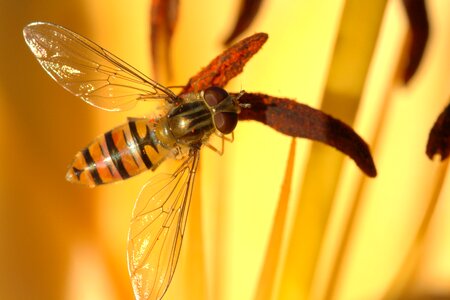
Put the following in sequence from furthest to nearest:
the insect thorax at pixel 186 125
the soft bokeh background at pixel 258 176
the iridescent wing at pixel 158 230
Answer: the insect thorax at pixel 186 125 → the soft bokeh background at pixel 258 176 → the iridescent wing at pixel 158 230

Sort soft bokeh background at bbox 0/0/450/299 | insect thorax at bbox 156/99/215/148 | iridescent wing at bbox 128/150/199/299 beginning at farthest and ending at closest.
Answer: insect thorax at bbox 156/99/215/148, soft bokeh background at bbox 0/0/450/299, iridescent wing at bbox 128/150/199/299

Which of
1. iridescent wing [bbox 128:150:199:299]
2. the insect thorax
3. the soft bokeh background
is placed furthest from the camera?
the insect thorax

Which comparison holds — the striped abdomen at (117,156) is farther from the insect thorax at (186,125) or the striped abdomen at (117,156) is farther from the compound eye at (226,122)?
the compound eye at (226,122)

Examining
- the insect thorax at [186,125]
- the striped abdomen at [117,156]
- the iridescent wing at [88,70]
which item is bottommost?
the striped abdomen at [117,156]

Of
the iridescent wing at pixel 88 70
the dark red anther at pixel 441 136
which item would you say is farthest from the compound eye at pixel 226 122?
the dark red anther at pixel 441 136

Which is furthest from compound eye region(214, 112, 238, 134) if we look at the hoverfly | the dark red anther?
the dark red anther

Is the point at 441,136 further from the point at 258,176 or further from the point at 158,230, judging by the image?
the point at 158,230

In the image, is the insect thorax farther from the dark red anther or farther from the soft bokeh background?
the dark red anther

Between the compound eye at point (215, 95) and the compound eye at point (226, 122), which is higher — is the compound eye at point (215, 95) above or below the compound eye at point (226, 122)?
above
